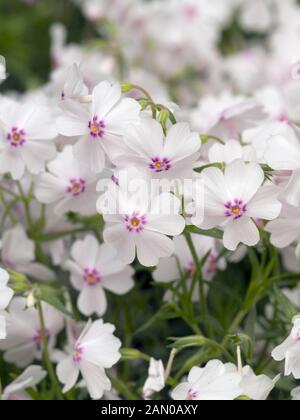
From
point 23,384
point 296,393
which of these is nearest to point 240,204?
point 296,393

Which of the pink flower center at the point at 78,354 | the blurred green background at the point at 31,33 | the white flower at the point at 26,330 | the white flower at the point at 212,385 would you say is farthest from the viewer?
the blurred green background at the point at 31,33

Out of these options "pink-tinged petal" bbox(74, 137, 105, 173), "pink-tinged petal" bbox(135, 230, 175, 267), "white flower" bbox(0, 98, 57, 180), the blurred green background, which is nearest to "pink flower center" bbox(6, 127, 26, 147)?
"white flower" bbox(0, 98, 57, 180)

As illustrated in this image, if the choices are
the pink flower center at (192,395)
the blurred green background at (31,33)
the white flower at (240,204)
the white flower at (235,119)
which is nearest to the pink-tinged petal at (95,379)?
the pink flower center at (192,395)

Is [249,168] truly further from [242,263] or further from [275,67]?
[275,67]

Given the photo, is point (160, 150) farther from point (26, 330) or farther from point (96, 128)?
point (26, 330)

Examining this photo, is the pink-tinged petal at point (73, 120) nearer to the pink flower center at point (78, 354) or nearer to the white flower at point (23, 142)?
the white flower at point (23, 142)
